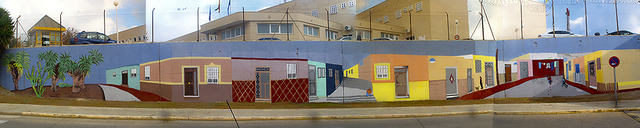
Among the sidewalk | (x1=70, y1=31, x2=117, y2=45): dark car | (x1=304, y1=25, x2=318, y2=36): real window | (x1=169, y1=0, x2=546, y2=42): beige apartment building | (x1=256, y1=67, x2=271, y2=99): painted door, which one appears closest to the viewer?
the sidewalk

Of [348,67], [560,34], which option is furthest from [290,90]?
[560,34]

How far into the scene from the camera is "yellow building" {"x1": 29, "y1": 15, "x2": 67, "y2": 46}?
15516mm

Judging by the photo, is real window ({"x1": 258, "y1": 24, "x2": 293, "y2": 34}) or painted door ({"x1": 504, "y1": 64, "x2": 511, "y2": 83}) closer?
painted door ({"x1": 504, "y1": 64, "x2": 511, "y2": 83})

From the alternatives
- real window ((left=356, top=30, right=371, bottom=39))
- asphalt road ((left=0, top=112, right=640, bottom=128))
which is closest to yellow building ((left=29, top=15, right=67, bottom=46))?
asphalt road ((left=0, top=112, right=640, bottom=128))

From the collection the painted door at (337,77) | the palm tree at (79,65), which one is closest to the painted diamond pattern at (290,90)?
the painted door at (337,77)

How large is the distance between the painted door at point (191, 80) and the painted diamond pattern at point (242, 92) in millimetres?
1650

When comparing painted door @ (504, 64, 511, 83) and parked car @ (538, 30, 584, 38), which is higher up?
parked car @ (538, 30, 584, 38)

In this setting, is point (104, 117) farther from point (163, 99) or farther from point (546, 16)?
point (546, 16)

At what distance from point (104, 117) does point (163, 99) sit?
389 centimetres

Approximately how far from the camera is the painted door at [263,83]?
13.8 metres

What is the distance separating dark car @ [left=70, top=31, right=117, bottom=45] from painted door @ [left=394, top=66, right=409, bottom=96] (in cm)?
1359

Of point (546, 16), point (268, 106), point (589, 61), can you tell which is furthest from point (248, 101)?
point (589, 61)

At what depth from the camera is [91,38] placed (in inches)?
614

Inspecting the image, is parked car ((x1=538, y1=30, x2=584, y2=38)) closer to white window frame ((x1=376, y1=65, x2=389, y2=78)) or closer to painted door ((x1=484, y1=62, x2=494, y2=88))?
painted door ((x1=484, y1=62, x2=494, y2=88))
